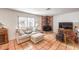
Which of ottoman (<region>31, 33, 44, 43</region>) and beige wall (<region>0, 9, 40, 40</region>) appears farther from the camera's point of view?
ottoman (<region>31, 33, 44, 43</region>)

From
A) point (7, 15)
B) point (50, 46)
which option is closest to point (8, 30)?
point (7, 15)

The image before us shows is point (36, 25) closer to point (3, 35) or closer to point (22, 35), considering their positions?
point (22, 35)

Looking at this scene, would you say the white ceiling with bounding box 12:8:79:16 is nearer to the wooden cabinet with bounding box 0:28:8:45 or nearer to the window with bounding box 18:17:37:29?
the window with bounding box 18:17:37:29

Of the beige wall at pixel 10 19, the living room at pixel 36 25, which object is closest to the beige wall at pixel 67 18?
the living room at pixel 36 25

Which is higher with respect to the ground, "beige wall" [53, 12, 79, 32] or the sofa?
"beige wall" [53, 12, 79, 32]

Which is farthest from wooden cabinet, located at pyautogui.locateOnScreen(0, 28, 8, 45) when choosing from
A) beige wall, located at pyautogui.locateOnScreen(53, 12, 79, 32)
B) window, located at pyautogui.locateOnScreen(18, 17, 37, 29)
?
beige wall, located at pyautogui.locateOnScreen(53, 12, 79, 32)

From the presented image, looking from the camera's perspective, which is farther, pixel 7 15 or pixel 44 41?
pixel 44 41

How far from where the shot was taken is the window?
1574 mm

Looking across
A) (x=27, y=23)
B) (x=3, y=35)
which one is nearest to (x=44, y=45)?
(x=27, y=23)

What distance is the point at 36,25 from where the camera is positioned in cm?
162

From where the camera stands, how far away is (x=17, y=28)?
5.13 feet
